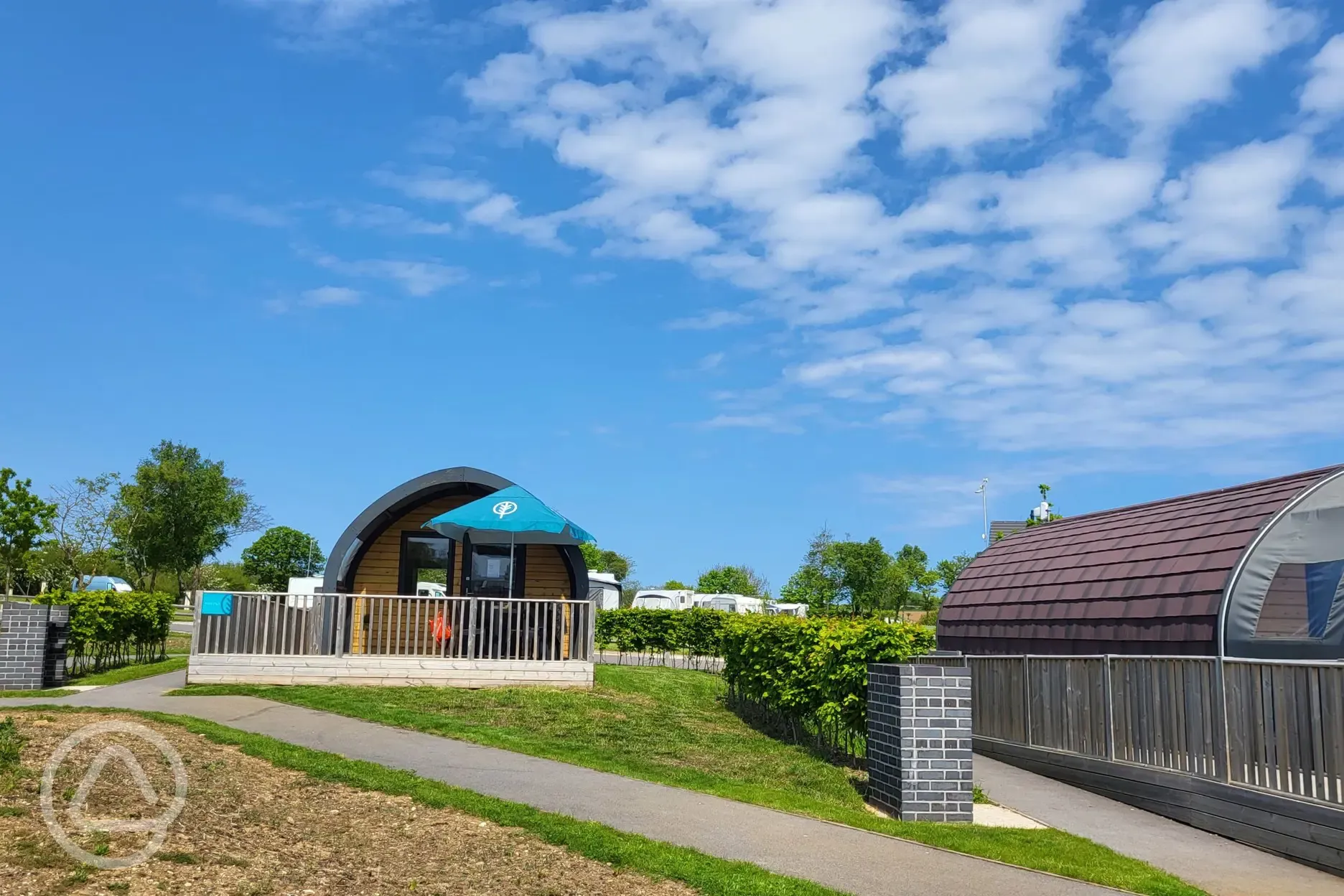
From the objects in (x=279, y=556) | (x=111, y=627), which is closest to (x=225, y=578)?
(x=279, y=556)

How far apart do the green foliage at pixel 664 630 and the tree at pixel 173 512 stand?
30.4 m

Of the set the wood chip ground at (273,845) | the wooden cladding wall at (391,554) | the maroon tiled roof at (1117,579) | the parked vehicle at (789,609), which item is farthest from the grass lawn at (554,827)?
the parked vehicle at (789,609)

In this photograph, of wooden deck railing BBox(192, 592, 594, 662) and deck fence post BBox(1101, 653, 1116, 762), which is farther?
wooden deck railing BBox(192, 592, 594, 662)

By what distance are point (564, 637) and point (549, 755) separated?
671cm

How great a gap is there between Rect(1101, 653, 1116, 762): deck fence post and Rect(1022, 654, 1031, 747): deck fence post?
5.15 feet

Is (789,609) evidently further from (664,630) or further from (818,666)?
(818,666)

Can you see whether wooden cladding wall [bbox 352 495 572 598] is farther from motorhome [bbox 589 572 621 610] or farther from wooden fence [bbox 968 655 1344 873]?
motorhome [bbox 589 572 621 610]

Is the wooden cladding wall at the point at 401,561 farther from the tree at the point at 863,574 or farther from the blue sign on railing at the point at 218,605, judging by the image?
the tree at the point at 863,574

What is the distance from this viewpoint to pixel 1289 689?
911 cm

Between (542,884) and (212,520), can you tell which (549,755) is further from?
(212,520)

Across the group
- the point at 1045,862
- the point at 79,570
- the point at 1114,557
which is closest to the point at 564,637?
the point at 1114,557

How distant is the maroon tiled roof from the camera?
12531 millimetres

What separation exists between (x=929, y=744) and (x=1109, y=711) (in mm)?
3135

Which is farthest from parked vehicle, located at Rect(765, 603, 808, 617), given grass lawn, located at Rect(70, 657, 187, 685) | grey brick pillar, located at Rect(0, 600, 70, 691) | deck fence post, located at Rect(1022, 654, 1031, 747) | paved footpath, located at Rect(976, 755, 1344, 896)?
paved footpath, located at Rect(976, 755, 1344, 896)
